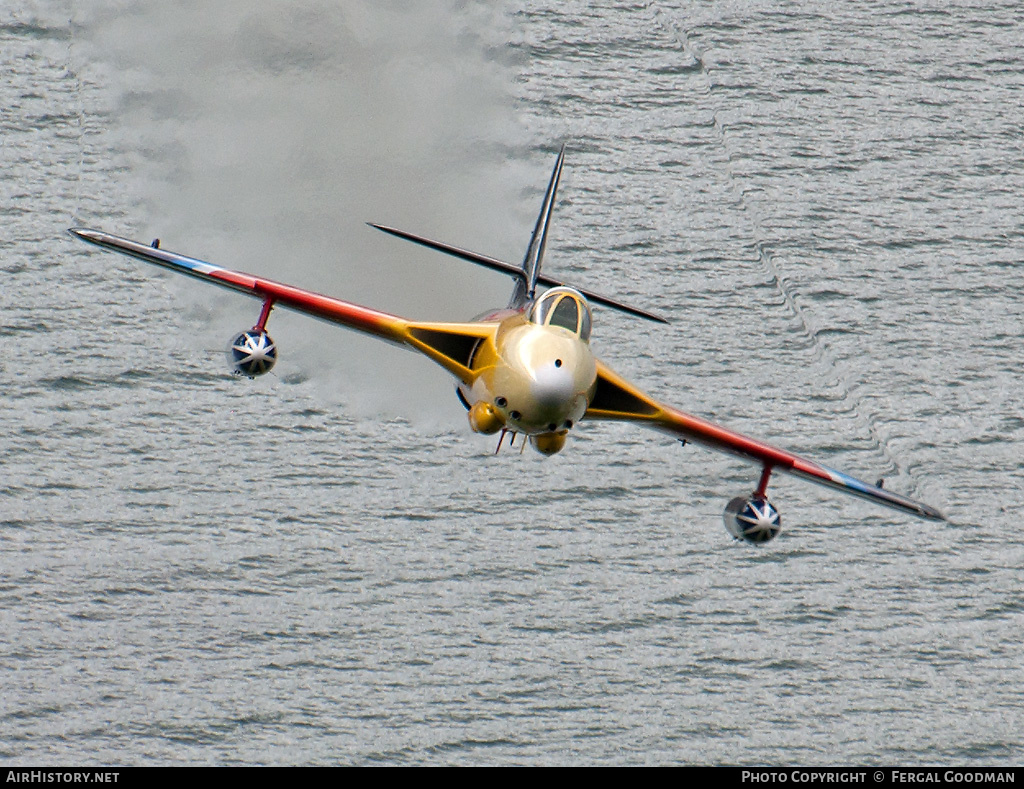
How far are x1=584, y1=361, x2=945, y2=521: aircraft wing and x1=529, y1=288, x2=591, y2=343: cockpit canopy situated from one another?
66.9 inches

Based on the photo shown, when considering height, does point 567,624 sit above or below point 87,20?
below

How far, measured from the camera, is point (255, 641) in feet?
199

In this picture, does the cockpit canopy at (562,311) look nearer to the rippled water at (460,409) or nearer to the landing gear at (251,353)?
the landing gear at (251,353)

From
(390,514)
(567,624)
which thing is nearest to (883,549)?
(567,624)

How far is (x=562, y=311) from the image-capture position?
33.2m

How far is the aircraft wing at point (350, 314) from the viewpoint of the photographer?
113 ft

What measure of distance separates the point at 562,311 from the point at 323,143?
34.4 meters

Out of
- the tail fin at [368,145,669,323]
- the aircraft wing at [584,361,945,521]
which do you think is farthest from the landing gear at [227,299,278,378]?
the aircraft wing at [584,361,945,521]

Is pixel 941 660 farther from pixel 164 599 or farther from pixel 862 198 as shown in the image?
pixel 164 599
